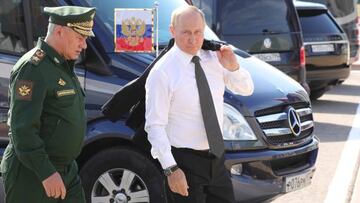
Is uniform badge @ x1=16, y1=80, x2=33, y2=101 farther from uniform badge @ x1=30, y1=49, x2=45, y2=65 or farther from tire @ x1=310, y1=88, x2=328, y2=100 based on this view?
tire @ x1=310, y1=88, x2=328, y2=100

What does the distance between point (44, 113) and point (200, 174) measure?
94cm

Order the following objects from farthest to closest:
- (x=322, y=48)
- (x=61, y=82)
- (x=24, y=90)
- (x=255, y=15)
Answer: (x=322, y=48), (x=255, y=15), (x=61, y=82), (x=24, y=90)

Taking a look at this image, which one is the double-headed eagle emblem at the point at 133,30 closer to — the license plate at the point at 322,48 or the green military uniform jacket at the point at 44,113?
the green military uniform jacket at the point at 44,113

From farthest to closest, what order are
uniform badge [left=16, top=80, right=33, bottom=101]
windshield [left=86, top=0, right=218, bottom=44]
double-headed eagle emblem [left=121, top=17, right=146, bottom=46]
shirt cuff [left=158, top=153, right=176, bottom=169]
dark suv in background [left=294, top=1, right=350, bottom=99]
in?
dark suv in background [left=294, top=1, right=350, bottom=99], windshield [left=86, top=0, right=218, bottom=44], double-headed eagle emblem [left=121, top=17, right=146, bottom=46], shirt cuff [left=158, top=153, right=176, bottom=169], uniform badge [left=16, top=80, right=33, bottom=101]

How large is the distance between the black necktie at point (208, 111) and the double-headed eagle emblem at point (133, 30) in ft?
4.42

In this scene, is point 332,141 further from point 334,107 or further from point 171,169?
point 171,169

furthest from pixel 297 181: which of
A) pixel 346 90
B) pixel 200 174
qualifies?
pixel 346 90

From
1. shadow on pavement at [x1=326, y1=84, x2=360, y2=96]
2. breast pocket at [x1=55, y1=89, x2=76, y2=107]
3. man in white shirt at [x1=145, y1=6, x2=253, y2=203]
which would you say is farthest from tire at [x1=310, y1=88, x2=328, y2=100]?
breast pocket at [x1=55, y1=89, x2=76, y2=107]

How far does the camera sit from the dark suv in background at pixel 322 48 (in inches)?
467

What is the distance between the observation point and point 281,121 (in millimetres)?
5172

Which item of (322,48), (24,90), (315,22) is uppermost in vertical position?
(24,90)

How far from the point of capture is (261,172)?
4.94 metres

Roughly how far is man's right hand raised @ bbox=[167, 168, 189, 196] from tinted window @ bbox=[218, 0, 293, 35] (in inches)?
242

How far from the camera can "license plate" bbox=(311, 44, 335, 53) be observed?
468 inches
